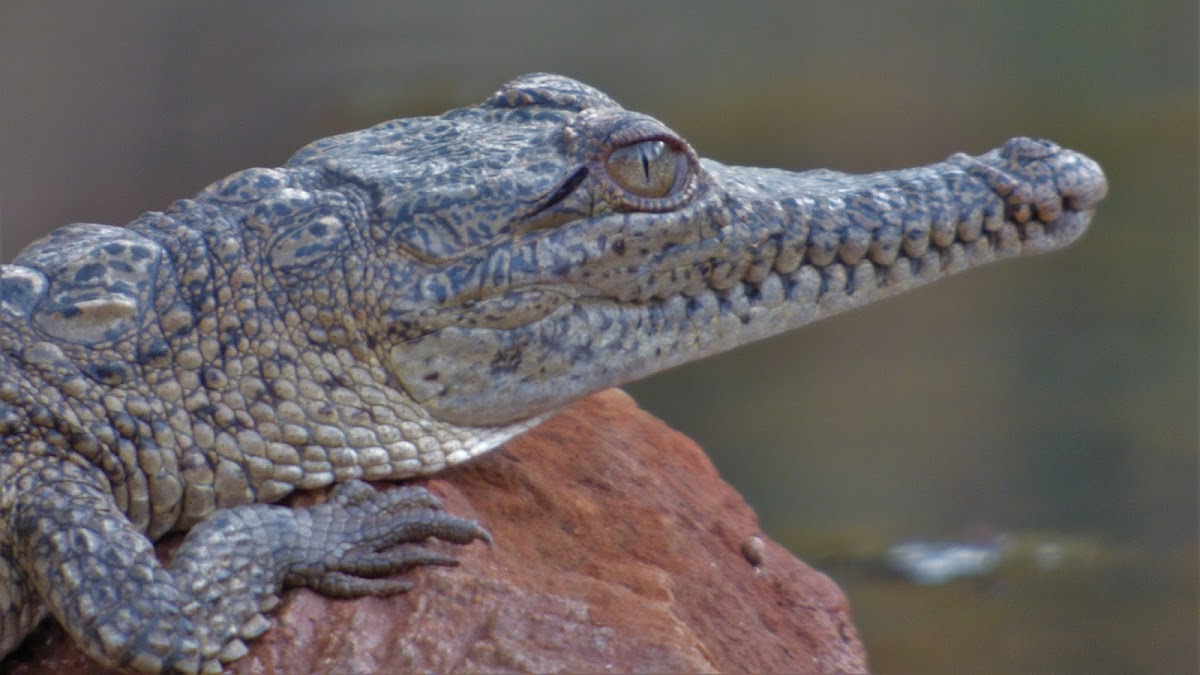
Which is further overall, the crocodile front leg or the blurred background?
the blurred background

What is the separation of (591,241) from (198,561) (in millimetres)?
758

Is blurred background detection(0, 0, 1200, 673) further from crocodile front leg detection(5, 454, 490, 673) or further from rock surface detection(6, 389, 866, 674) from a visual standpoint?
crocodile front leg detection(5, 454, 490, 673)

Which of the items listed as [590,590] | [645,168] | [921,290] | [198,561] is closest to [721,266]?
[645,168]

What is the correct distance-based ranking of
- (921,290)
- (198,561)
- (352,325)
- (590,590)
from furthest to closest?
(921,290), (352,325), (590,590), (198,561)

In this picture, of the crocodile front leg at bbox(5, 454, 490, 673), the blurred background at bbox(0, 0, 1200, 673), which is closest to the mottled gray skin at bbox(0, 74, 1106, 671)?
the crocodile front leg at bbox(5, 454, 490, 673)

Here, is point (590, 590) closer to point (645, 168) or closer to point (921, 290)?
point (645, 168)

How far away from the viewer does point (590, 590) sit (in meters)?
1.89

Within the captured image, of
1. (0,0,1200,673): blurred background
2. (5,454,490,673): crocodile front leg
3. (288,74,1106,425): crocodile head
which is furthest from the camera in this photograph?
(0,0,1200,673): blurred background

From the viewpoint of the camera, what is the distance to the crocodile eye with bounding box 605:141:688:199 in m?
2.09

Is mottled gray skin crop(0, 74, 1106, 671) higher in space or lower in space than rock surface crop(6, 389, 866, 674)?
higher

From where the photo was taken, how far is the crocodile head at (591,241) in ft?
6.61

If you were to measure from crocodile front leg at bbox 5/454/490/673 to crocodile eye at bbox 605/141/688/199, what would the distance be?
0.60 metres

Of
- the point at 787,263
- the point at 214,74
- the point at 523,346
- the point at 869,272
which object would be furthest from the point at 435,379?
the point at 214,74

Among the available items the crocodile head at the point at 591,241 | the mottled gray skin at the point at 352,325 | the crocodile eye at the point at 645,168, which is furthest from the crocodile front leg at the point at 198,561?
the crocodile eye at the point at 645,168
